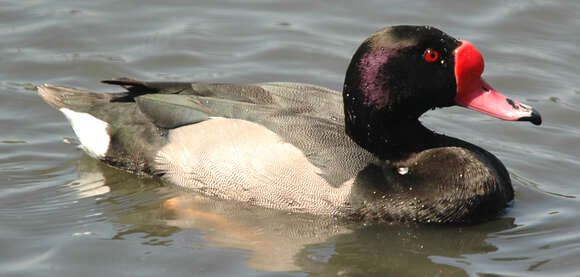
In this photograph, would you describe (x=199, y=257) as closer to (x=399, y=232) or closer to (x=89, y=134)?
(x=399, y=232)

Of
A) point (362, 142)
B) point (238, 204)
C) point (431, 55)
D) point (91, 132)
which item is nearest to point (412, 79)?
point (431, 55)

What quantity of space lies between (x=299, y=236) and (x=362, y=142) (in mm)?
945

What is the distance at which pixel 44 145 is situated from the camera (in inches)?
361

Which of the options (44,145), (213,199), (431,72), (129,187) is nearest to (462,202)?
(431,72)

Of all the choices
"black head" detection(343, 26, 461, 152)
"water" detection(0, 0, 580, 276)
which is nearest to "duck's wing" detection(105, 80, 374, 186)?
"black head" detection(343, 26, 461, 152)

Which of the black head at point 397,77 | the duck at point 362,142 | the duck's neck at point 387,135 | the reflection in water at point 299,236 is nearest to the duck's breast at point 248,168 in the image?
the duck at point 362,142

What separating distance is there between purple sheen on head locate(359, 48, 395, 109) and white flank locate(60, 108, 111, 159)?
102 inches

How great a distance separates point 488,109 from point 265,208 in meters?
2.02

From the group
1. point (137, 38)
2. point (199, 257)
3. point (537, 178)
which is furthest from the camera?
point (137, 38)

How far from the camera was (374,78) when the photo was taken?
293 inches

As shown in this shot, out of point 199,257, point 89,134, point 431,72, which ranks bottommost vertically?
point 199,257

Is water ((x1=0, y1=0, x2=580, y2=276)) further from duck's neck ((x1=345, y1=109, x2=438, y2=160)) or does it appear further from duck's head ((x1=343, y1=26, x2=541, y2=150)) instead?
duck's head ((x1=343, y1=26, x2=541, y2=150))

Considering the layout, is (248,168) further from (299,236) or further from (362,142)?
(362,142)

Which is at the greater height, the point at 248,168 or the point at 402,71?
the point at 402,71
